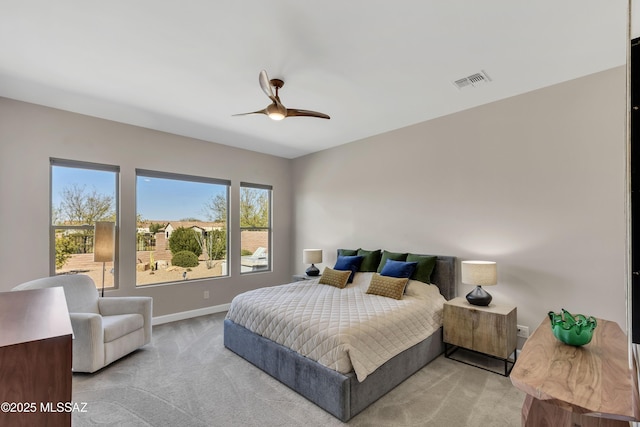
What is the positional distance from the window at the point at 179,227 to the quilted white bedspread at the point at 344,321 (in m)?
1.75

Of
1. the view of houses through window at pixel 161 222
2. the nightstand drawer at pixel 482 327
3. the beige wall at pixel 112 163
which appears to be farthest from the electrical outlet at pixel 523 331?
the view of houses through window at pixel 161 222

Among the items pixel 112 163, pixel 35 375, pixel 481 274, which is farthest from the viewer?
pixel 112 163

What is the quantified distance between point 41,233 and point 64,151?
40.0 inches

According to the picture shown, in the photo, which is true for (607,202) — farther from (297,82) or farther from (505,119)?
(297,82)

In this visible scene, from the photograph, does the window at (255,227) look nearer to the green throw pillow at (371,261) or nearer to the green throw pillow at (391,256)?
the green throw pillow at (371,261)

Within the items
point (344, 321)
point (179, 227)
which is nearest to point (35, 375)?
point (344, 321)

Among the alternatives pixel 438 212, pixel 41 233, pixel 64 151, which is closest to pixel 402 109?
pixel 438 212

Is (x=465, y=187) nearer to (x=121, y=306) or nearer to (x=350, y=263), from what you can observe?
(x=350, y=263)

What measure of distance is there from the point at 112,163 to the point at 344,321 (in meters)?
3.68

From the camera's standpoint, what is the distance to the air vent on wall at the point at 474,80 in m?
2.74

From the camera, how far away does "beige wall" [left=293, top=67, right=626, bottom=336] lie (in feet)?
8.66

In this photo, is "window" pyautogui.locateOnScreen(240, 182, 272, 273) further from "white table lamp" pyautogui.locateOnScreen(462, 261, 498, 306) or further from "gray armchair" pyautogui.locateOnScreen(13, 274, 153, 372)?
"white table lamp" pyautogui.locateOnScreen(462, 261, 498, 306)

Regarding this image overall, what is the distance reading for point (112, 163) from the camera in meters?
3.88

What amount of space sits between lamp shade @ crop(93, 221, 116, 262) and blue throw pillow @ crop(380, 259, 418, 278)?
3.42 m
